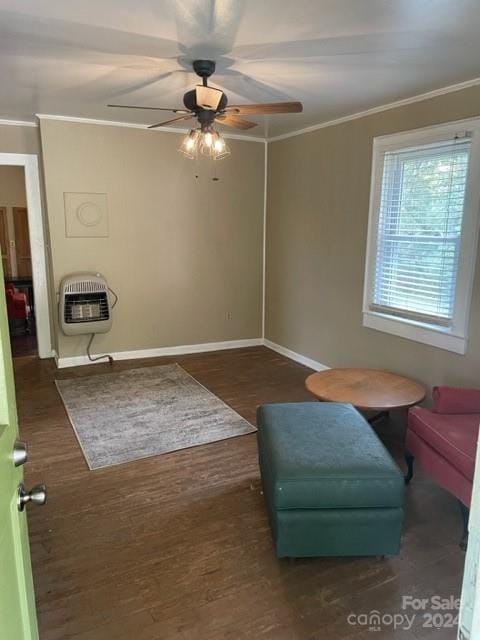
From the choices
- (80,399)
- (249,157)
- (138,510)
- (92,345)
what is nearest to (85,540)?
(138,510)

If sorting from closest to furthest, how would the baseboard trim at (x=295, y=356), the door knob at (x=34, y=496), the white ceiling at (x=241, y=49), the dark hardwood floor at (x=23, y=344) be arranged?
the door knob at (x=34, y=496)
the white ceiling at (x=241, y=49)
the baseboard trim at (x=295, y=356)
the dark hardwood floor at (x=23, y=344)

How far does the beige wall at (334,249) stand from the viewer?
3475 millimetres

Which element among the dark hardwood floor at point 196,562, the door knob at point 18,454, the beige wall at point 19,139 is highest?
the beige wall at point 19,139

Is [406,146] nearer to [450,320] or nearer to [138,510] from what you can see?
[450,320]

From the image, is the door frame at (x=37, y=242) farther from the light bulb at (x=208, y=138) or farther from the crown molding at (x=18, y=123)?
the light bulb at (x=208, y=138)

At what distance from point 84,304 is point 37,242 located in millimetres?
933

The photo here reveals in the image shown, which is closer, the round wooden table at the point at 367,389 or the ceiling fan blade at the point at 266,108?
the ceiling fan blade at the point at 266,108

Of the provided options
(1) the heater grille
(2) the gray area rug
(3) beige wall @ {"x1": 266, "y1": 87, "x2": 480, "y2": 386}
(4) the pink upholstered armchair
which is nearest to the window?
(3) beige wall @ {"x1": 266, "y1": 87, "x2": 480, "y2": 386}

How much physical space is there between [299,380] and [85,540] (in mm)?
2788

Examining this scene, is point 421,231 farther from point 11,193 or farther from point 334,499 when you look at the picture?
point 11,193

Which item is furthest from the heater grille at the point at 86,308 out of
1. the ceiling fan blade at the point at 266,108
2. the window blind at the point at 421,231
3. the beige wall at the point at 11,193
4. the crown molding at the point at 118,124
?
the beige wall at the point at 11,193

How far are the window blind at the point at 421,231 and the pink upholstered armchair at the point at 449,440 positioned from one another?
0.87 metres

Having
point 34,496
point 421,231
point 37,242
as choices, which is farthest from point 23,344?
point 34,496

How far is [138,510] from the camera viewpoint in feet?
8.28
